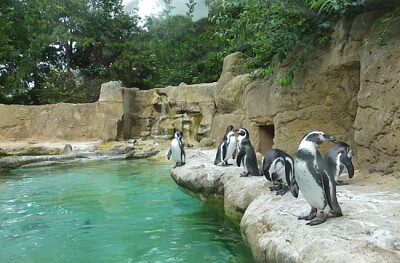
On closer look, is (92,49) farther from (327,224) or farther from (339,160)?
(327,224)

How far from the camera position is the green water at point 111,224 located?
3836mm

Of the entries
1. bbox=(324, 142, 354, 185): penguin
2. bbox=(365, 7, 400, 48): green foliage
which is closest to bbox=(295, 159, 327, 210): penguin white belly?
bbox=(324, 142, 354, 185): penguin

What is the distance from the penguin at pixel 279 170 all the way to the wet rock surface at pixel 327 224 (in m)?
0.15

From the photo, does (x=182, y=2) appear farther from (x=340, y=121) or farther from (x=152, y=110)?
(x=340, y=121)

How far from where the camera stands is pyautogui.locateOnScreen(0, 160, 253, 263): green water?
12.6 feet

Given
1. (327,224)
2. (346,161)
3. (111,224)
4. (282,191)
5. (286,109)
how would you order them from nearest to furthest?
(327,224)
(282,191)
(346,161)
(111,224)
(286,109)

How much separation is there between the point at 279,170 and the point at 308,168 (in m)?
1.22

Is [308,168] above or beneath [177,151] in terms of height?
above

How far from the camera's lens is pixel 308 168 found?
285 centimetres

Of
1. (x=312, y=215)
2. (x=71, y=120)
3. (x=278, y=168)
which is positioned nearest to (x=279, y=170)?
(x=278, y=168)

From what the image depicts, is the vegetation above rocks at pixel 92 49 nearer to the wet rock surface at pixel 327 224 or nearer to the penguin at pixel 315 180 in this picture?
the wet rock surface at pixel 327 224

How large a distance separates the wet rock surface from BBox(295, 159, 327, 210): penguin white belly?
7.4 inches

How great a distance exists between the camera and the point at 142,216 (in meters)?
5.26

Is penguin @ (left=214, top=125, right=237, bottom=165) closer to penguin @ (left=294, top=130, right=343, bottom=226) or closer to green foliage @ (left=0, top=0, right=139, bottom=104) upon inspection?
penguin @ (left=294, top=130, right=343, bottom=226)
